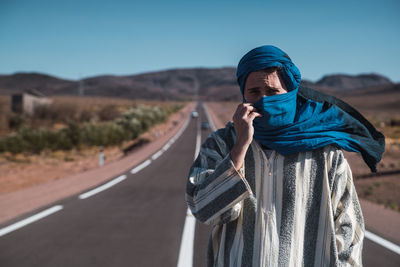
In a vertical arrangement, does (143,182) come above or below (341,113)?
below

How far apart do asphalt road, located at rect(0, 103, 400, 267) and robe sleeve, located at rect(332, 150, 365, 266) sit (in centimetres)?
278

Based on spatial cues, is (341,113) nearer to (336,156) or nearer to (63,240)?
(336,156)

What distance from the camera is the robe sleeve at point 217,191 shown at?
114 centimetres

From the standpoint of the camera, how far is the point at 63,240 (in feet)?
14.0

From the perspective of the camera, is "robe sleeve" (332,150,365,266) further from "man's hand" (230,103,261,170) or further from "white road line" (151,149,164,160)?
"white road line" (151,149,164,160)

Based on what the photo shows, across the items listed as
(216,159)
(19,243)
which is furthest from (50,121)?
(216,159)

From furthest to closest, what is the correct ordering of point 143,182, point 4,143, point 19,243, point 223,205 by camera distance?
point 4,143 < point 143,182 < point 19,243 < point 223,205

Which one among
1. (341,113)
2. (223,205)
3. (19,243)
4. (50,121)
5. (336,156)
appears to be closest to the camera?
(223,205)

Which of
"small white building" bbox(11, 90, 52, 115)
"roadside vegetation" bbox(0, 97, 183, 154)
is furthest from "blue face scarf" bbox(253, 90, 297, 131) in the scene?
"small white building" bbox(11, 90, 52, 115)

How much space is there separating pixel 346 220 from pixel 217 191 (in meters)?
0.57

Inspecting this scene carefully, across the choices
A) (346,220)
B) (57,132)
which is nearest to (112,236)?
(346,220)

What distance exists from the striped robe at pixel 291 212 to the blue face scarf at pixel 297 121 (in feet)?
0.18

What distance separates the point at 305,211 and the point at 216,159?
43 cm

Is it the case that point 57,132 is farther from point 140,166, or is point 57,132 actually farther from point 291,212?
point 291,212
